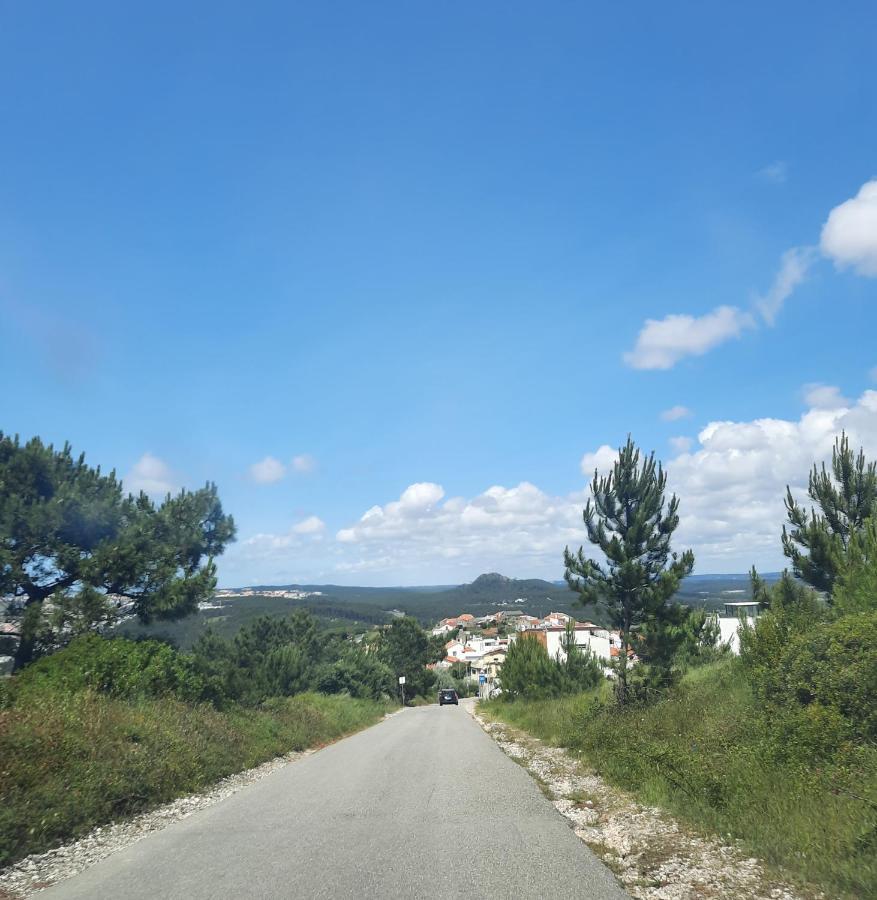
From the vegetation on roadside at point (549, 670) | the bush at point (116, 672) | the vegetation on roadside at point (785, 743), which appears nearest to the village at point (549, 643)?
the vegetation on roadside at point (549, 670)

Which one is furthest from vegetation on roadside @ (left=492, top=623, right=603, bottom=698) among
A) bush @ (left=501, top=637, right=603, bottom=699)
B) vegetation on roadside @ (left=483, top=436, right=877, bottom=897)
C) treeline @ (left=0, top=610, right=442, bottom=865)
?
vegetation on roadside @ (left=483, top=436, right=877, bottom=897)

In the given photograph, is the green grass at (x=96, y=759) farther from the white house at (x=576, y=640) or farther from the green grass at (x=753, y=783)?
the white house at (x=576, y=640)

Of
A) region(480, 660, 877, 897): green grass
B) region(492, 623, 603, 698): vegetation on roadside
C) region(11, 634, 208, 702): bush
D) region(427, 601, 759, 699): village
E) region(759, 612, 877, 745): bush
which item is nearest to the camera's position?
region(480, 660, 877, 897): green grass

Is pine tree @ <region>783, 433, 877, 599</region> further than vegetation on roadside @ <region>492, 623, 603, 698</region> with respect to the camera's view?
No

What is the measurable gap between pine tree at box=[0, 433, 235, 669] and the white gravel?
13607 mm

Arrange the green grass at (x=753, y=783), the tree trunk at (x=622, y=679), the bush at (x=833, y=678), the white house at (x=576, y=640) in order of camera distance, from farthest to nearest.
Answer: the white house at (x=576, y=640) < the tree trunk at (x=622, y=679) < the bush at (x=833, y=678) < the green grass at (x=753, y=783)

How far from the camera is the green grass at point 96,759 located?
7.99 m

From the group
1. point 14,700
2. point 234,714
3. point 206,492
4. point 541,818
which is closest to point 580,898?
point 541,818

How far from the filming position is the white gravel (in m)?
6.60

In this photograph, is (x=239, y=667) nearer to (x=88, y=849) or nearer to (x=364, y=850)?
(x=88, y=849)

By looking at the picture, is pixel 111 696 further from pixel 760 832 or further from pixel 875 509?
pixel 875 509

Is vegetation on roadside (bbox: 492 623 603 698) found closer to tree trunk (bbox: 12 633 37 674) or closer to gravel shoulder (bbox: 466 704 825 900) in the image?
tree trunk (bbox: 12 633 37 674)

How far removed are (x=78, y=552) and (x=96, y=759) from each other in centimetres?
1547

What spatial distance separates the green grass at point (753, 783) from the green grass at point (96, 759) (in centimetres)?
724
